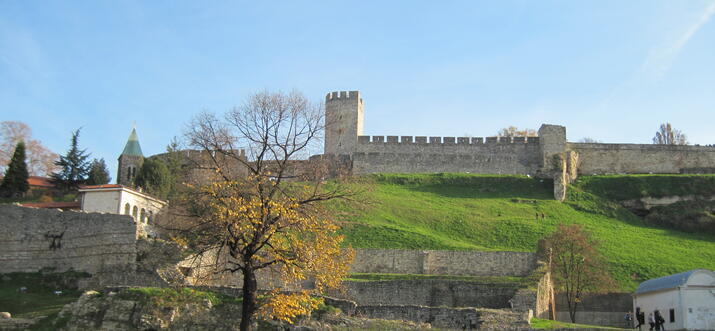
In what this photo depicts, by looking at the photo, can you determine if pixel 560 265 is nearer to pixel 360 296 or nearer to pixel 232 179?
pixel 360 296

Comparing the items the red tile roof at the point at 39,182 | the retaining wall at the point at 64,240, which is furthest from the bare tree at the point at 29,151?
the retaining wall at the point at 64,240

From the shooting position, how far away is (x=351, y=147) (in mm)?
64812

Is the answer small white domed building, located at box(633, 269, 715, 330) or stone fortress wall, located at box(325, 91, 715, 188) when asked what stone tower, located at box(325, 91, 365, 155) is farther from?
small white domed building, located at box(633, 269, 715, 330)

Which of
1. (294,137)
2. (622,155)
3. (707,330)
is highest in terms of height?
(622,155)

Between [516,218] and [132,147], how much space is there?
2828 cm

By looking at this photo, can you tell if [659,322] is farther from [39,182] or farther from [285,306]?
[39,182]

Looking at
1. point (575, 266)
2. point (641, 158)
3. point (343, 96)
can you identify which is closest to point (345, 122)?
point (343, 96)

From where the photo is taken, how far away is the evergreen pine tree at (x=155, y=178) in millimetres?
47312

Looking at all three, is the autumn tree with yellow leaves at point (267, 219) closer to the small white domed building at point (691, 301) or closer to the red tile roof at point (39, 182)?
the small white domed building at point (691, 301)

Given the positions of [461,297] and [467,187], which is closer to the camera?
[461,297]

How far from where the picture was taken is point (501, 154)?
64188 millimetres

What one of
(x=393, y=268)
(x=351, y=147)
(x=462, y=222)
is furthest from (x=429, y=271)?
(x=351, y=147)

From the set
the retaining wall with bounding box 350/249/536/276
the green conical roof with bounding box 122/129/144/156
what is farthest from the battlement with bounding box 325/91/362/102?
the retaining wall with bounding box 350/249/536/276

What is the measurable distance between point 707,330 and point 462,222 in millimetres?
22118
